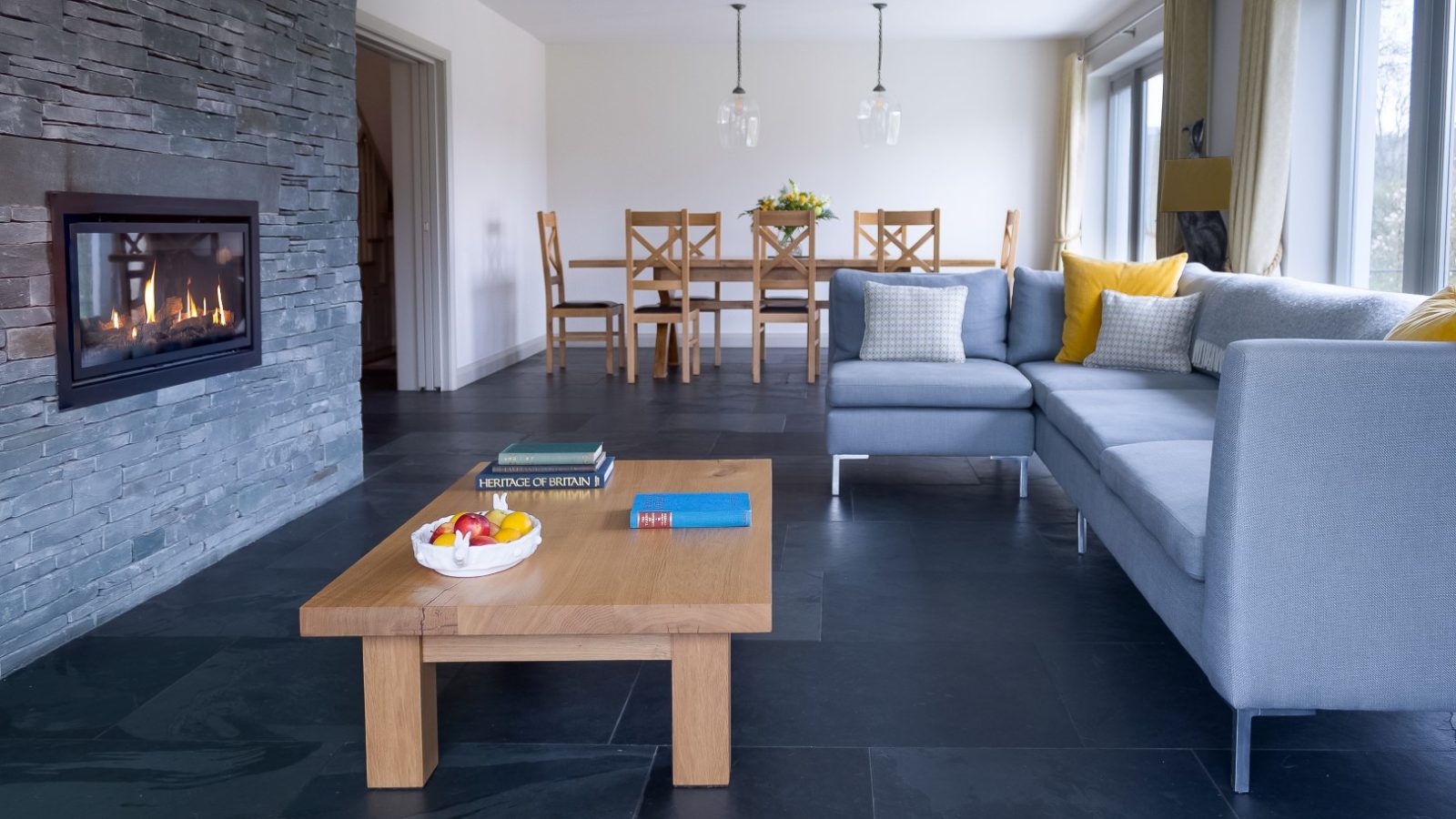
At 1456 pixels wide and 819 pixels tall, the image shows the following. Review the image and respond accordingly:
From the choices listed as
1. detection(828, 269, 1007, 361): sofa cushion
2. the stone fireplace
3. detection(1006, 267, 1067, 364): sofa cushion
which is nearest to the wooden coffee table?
the stone fireplace

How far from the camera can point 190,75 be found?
127 inches

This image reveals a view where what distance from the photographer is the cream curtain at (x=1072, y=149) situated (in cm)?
884

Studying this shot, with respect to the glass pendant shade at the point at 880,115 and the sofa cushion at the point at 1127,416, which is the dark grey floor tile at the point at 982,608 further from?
the glass pendant shade at the point at 880,115

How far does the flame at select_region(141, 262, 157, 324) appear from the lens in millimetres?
3086

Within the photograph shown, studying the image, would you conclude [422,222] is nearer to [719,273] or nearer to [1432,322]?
[719,273]

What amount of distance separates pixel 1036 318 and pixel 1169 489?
2.40 m

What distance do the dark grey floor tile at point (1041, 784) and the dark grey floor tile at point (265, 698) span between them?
3.33 ft

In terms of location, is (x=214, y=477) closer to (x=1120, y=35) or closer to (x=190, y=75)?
(x=190, y=75)

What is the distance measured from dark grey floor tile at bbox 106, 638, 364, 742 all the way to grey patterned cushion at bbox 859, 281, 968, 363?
2563 mm

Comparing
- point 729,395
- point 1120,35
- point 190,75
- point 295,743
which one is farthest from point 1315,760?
point 1120,35

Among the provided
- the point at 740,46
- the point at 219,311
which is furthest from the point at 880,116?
the point at 219,311

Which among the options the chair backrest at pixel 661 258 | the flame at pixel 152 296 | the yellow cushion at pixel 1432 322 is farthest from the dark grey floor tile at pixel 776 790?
the chair backrest at pixel 661 258

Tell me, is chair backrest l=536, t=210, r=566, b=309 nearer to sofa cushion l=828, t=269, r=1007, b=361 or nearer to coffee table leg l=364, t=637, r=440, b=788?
sofa cushion l=828, t=269, r=1007, b=361

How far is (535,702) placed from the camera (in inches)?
95.3
